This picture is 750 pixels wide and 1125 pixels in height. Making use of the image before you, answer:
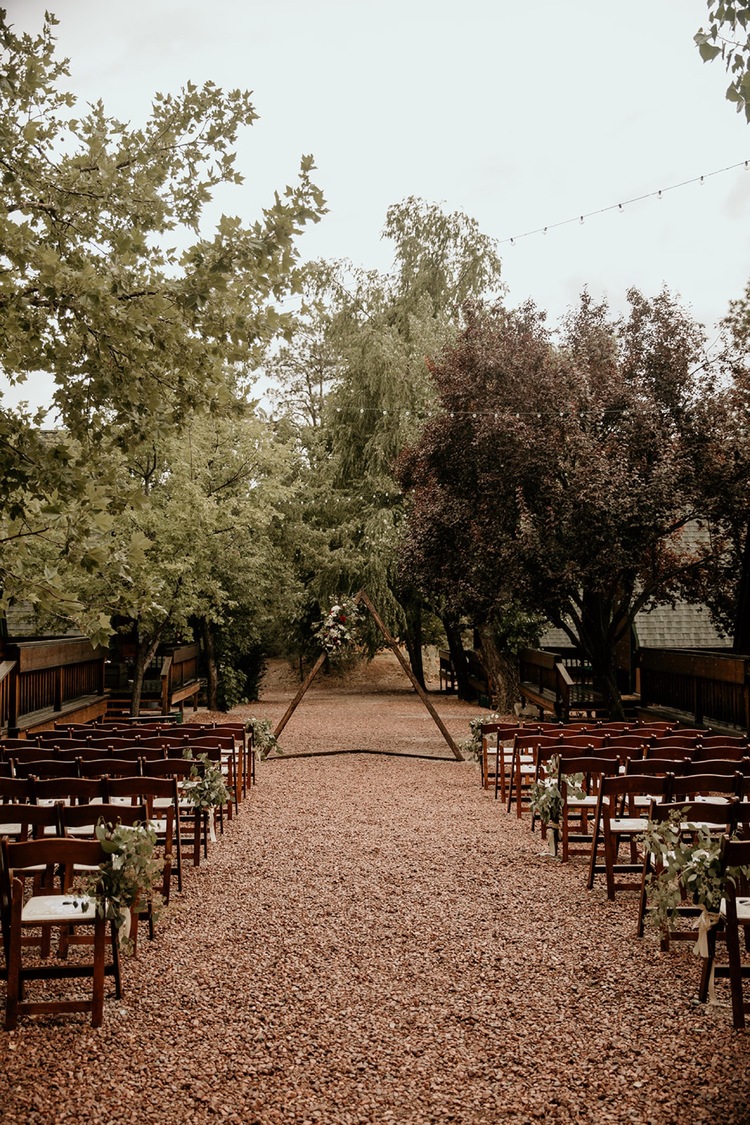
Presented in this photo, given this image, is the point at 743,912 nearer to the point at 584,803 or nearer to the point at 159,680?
the point at 584,803

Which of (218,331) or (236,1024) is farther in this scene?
(218,331)

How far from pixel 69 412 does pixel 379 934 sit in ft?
14.0

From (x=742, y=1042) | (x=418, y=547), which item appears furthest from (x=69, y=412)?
(x=418, y=547)

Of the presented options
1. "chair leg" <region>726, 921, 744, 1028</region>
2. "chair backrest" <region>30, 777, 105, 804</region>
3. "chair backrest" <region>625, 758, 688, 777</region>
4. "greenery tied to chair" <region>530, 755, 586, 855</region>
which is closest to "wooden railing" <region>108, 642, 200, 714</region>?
"greenery tied to chair" <region>530, 755, 586, 855</region>

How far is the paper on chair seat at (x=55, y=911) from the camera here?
5242mm

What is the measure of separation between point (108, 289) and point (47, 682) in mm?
11506

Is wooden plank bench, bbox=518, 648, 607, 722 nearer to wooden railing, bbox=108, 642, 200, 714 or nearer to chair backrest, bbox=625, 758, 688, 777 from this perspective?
wooden railing, bbox=108, 642, 200, 714

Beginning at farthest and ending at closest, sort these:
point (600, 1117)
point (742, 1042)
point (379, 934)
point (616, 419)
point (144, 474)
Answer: point (144, 474)
point (616, 419)
point (379, 934)
point (742, 1042)
point (600, 1117)

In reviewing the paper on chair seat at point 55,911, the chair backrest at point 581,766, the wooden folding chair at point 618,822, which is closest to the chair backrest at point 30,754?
the paper on chair seat at point 55,911

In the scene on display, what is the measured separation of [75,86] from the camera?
966 cm

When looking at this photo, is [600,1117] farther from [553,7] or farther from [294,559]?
[294,559]

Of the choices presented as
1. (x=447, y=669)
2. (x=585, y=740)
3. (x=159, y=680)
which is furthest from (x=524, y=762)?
(x=447, y=669)

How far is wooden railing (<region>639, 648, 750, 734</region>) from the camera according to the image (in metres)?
14.6

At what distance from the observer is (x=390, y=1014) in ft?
17.1
